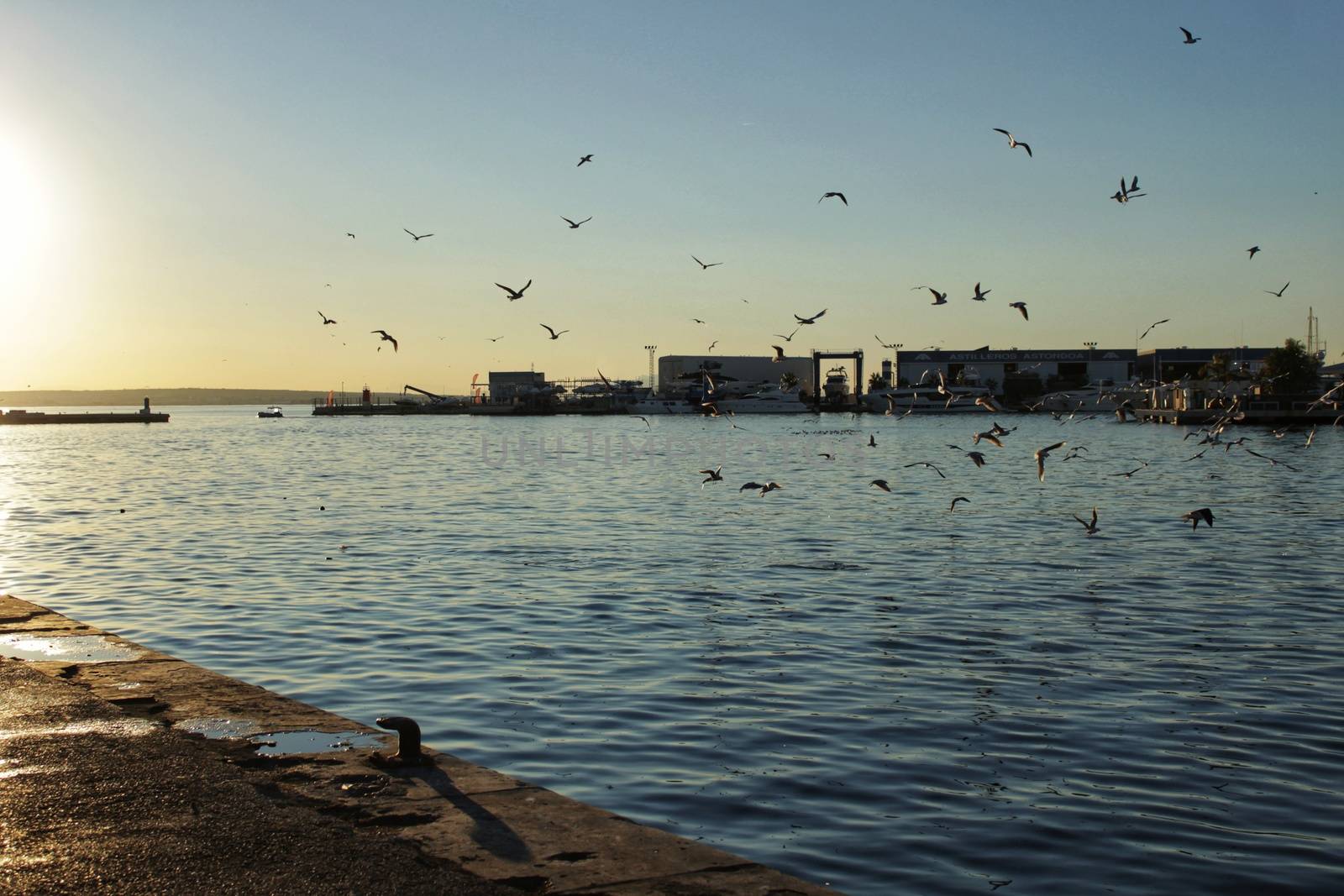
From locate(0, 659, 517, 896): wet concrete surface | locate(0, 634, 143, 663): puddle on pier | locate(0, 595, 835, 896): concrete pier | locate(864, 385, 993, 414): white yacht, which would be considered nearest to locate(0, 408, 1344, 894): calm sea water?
locate(0, 595, 835, 896): concrete pier

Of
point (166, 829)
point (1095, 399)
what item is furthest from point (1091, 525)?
point (1095, 399)

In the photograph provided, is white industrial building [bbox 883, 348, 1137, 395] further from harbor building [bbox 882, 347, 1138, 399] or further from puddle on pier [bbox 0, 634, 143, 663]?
puddle on pier [bbox 0, 634, 143, 663]

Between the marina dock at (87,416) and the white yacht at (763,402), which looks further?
the white yacht at (763,402)

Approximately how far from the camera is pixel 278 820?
6746 millimetres

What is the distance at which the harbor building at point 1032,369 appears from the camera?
181875mm

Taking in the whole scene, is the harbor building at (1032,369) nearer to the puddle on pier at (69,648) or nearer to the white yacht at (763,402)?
the white yacht at (763,402)

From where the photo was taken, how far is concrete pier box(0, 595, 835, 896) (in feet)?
19.5

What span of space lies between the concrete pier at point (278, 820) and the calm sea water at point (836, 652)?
179cm

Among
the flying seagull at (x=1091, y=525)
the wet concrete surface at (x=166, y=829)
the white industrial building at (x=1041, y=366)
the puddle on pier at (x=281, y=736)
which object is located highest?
the white industrial building at (x=1041, y=366)

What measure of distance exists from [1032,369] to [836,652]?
178 metres

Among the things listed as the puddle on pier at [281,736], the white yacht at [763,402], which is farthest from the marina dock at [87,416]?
the puddle on pier at [281,736]

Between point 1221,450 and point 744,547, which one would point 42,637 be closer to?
point 744,547

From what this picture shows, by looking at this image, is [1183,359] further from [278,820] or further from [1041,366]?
[278,820]

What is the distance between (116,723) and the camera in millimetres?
8711
